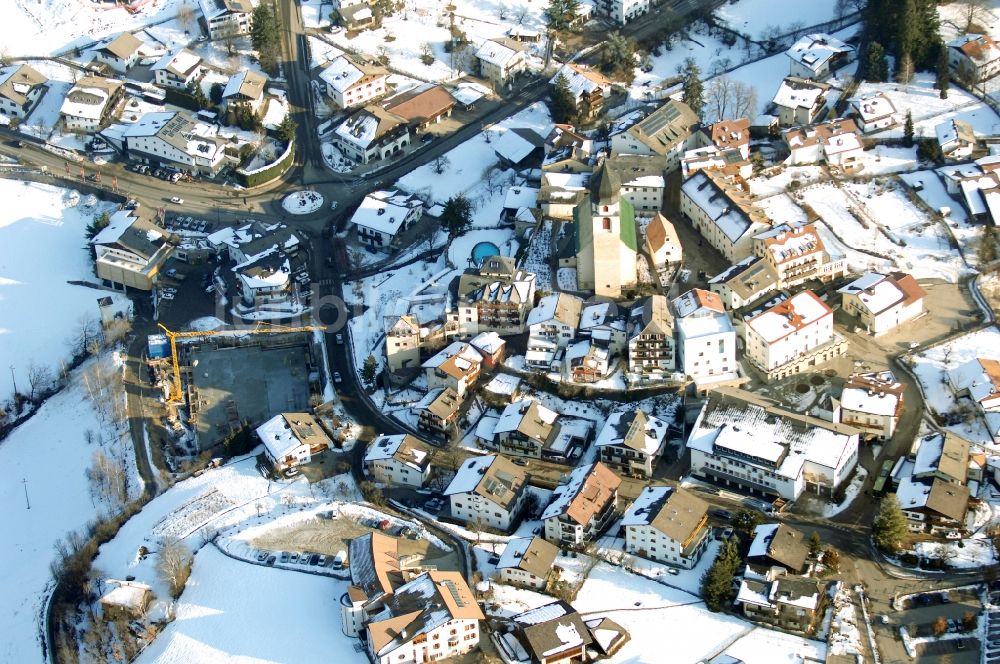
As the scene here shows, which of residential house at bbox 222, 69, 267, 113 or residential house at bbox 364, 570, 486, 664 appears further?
residential house at bbox 222, 69, 267, 113

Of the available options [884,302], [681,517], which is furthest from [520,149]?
[681,517]

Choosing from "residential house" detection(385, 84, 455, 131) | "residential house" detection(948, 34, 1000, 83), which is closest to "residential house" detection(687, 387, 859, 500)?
"residential house" detection(385, 84, 455, 131)

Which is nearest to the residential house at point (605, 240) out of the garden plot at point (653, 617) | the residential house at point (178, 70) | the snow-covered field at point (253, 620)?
the garden plot at point (653, 617)

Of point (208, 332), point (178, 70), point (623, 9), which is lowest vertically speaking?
point (208, 332)

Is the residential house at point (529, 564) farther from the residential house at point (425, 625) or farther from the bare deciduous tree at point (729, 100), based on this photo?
the bare deciduous tree at point (729, 100)

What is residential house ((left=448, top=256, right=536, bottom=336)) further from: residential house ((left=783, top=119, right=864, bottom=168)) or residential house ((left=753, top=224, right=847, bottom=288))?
residential house ((left=783, top=119, right=864, bottom=168))

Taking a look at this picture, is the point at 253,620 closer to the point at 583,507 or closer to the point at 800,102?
the point at 583,507

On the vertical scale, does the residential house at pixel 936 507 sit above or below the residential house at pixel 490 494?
above
